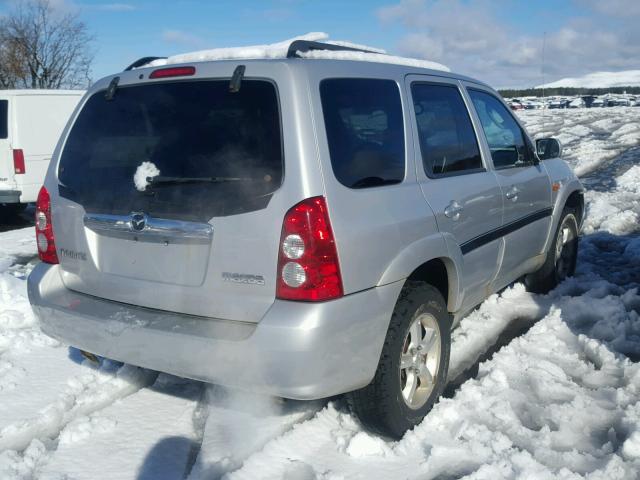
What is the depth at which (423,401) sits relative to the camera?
10.8 ft

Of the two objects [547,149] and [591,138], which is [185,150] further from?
[591,138]

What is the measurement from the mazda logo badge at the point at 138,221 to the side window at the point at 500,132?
242 cm

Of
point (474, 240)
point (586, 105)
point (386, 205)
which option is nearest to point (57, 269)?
point (386, 205)

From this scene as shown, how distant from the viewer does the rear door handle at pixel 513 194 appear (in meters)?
4.15

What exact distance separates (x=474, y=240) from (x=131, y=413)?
219cm

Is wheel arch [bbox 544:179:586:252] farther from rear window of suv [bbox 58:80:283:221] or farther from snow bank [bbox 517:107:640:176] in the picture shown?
snow bank [bbox 517:107:640:176]

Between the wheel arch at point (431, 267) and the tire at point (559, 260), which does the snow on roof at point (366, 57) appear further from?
the tire at point (559, 260)

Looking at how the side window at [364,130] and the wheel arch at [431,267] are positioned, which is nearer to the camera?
the side window at [364,130]

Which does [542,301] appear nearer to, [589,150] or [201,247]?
[201,247]

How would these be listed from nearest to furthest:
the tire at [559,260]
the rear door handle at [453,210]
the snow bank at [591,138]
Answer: the rear door handle at [453,210], the tire at [559,260], the snow bank at [591,138]

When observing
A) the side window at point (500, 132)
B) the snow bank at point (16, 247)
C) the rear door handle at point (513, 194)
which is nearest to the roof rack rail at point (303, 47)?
the side window at point (500, 132)

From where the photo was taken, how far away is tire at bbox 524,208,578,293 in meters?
5.24

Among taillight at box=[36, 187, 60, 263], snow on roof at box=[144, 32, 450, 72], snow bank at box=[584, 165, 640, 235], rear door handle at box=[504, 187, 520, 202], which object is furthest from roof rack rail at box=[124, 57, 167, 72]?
snow bank at box=[584, 165, 640, 235]

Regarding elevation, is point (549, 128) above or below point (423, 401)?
above
